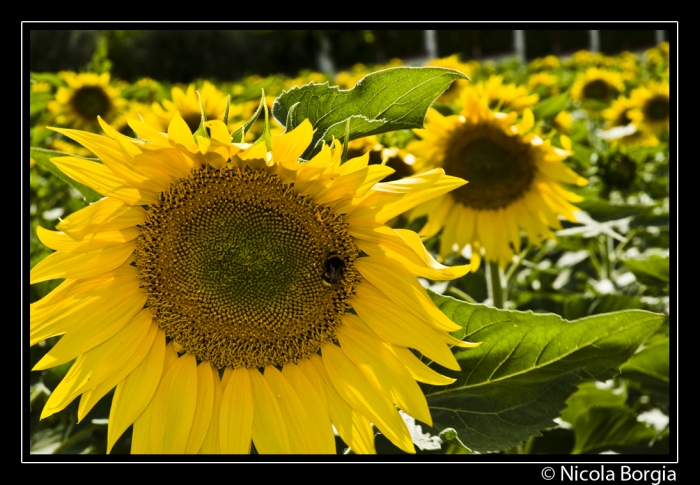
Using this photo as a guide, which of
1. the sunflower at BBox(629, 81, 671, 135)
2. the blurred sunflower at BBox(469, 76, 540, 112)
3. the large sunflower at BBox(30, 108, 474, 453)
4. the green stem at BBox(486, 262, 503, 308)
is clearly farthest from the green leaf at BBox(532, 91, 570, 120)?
the sunflower at BBox(629, 81, 671, 135)

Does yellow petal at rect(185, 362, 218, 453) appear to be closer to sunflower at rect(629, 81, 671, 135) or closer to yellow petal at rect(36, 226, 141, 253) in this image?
yellow petal at rect(36, 226, 141, 253)

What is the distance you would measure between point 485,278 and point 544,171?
483 mm

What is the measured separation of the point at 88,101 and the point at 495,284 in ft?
11.5

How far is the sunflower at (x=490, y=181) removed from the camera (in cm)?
248

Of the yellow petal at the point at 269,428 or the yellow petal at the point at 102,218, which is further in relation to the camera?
the yellow petal at the point at 269,428

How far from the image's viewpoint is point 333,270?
3.84ft

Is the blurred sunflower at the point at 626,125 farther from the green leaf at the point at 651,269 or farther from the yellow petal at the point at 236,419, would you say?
the yellow petal at the point at 236,419

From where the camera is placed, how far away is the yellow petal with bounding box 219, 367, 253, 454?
1159mm

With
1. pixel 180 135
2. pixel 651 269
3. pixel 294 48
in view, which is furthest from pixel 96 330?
pixel 294 48

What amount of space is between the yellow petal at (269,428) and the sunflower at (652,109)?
4.02 metres

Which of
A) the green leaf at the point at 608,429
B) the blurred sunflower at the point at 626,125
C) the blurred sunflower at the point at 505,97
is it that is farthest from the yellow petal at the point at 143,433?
the blurred sunflower at the point at 626,125

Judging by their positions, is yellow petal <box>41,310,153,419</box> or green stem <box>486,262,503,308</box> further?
green stem <box>486,262,503,308</box>

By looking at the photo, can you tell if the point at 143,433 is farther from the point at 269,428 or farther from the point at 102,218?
the point at 102,218
